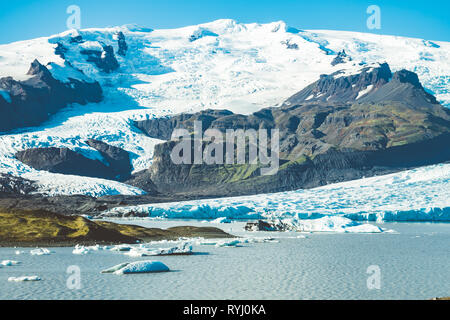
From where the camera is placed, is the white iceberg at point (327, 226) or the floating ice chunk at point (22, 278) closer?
the floating ice chunk at point (22, 278)

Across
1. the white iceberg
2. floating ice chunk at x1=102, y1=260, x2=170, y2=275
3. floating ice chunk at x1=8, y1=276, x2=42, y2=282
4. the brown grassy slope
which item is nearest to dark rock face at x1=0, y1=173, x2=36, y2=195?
the white iceberg

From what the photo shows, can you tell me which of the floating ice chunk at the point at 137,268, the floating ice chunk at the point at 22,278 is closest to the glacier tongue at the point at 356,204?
the floating ice chunk at the point at 137,268

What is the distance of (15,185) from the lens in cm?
15850

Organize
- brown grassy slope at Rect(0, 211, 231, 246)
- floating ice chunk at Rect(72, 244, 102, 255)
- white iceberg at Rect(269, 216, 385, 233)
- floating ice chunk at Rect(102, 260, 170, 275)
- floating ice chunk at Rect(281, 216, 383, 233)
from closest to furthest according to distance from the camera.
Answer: floating ice chunk at Rect(102, 260, 170, 275), floating ice chunk at Rect(72, 244, 102, 255), brown grassy slope at Rect(0, 211, 231, 246), white iceberg at Rect(269, 216, 385, 233), floating ice chunk at Rect(281, 216, 383, 233)

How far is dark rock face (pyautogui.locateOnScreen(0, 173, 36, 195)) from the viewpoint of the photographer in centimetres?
15512

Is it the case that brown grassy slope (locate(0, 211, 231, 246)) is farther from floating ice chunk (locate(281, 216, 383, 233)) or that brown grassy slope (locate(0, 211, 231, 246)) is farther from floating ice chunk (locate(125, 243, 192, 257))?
floating ice chunk (locate(281, 216, 383, 233))

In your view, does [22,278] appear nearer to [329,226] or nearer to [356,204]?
[329,226]

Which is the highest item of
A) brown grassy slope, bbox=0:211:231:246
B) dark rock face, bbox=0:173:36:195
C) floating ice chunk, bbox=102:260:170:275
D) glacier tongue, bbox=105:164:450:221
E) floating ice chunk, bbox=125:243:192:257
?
dark rock face, bbox=0:173:36:195

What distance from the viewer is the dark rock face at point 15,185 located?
509 feet

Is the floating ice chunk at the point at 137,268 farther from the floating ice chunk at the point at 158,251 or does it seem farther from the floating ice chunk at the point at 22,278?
the floating ice chunk at the point at 158,251

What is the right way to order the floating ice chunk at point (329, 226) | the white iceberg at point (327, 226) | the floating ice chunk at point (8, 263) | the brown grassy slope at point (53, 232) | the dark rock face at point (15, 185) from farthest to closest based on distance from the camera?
the dark rock face at point (15, 185) < the floating ice chunk at point (329, 226) < the white iceberg at point (327, 226) < the brown grassy slope at point (53, 232) < the floating ice chunk at point (8, 263)

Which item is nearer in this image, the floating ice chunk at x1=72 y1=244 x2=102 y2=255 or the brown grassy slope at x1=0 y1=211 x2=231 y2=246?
the floating ice chunk at x1=72 y1=244 x2=102 y2=255
